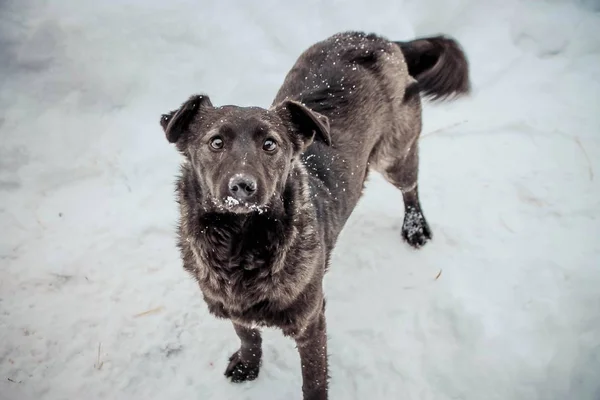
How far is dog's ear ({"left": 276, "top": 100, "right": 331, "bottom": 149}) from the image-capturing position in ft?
7.95

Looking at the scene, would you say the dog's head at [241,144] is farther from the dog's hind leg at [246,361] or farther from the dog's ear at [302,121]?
the dog's hind leg at [246,361]

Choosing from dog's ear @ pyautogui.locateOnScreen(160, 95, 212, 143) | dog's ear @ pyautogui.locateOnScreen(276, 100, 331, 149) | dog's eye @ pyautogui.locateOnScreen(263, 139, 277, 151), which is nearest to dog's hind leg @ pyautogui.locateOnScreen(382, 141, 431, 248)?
dog's ear @ pyautogui.locateOnScreen(276, 100, 331, 149)

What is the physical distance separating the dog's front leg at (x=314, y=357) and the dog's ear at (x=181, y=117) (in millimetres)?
1340

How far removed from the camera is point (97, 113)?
4.76 meters

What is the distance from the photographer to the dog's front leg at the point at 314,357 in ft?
8.73

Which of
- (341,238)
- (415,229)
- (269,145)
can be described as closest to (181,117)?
(269,145)

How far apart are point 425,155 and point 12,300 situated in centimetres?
408

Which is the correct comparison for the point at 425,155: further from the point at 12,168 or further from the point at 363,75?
the point at 12,168

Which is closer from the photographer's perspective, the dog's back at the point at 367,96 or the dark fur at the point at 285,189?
the dark fur at the point at 285,189

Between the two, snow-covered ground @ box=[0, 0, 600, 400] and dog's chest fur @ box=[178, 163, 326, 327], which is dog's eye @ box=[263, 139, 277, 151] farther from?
snow-covered ground @ box=[0, 0, 600, 400]

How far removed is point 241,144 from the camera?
7.32 ft

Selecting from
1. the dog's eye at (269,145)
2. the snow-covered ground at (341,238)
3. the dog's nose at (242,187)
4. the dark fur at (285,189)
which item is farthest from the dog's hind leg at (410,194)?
the dog's nose at (242,187)

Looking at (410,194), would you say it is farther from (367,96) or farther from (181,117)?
(181,117)

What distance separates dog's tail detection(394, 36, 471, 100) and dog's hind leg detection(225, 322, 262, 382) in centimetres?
233
